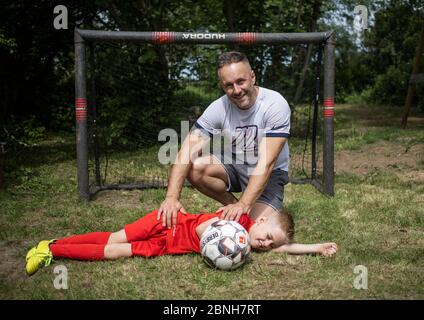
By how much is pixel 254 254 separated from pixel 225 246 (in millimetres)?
491

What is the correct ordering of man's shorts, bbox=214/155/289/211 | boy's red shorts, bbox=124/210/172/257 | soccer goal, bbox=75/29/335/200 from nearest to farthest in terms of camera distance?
boy's red shorts, bbox=124/210/172/257 < man's shorts, bbox=214/155/289/211 < soccer goal, bbox=75/29/335/200

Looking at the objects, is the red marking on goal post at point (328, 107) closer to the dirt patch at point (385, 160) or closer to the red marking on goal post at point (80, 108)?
the dirt patch at point (385, 160)

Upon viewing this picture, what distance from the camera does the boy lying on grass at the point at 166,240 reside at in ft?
11.9

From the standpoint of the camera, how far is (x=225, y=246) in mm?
3352

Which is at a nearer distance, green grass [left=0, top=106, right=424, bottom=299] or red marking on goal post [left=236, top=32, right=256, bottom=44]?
green grass [left=0, top=106, right=424, bottom=299]

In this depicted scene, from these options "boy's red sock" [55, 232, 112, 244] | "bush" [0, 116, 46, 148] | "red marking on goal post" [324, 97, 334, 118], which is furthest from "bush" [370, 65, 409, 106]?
"boy's red sock" [55, 232, 112, 244]

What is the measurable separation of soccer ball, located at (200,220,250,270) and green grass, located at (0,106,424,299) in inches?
3.0

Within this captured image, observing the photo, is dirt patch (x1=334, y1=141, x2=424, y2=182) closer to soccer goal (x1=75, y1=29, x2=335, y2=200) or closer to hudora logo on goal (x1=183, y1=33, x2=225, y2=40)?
soccer goal (x1=75, y1=29, x2=335, y2=200)

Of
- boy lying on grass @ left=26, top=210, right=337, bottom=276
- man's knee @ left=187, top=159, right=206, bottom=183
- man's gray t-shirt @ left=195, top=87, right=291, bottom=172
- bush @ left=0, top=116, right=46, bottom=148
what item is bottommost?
boy lying on grass @ left=26, top=210, right=337, bottom=276

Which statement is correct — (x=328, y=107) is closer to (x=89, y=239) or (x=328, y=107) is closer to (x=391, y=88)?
(x=89, y=239)

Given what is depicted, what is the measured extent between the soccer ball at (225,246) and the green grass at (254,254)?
75mm

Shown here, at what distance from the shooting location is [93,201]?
222 inches

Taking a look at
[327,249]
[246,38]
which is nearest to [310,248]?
[327,249]

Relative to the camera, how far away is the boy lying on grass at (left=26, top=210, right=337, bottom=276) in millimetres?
3635
